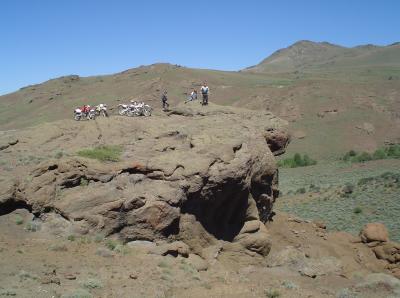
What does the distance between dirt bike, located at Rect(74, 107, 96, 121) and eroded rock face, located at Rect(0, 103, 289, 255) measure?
1.76 metres

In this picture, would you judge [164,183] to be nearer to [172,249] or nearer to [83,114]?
[172,249]

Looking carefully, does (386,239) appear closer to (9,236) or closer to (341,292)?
(341,292)

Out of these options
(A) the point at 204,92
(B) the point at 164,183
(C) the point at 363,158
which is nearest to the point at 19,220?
(B) the point at 164,183

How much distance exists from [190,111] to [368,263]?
34.9 ft

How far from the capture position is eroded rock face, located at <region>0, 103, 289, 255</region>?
16.7 meters

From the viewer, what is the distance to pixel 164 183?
17859mm

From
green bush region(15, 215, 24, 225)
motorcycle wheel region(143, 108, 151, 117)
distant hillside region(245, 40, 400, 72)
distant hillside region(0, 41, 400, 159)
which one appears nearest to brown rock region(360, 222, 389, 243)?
motorcycle wheel region(143, 108, 151, 117)

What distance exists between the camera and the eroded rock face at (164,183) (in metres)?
16.7

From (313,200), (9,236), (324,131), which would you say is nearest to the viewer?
(9,236)

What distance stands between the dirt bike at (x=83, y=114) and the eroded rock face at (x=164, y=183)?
1761 millimetres

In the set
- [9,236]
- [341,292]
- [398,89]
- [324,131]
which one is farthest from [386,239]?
[398,89]

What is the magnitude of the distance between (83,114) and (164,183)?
8770 mm

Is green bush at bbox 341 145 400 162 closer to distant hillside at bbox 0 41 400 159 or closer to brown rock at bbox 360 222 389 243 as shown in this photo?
distant hillside at bbox 0 41 400 159

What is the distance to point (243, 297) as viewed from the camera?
1330 cm
